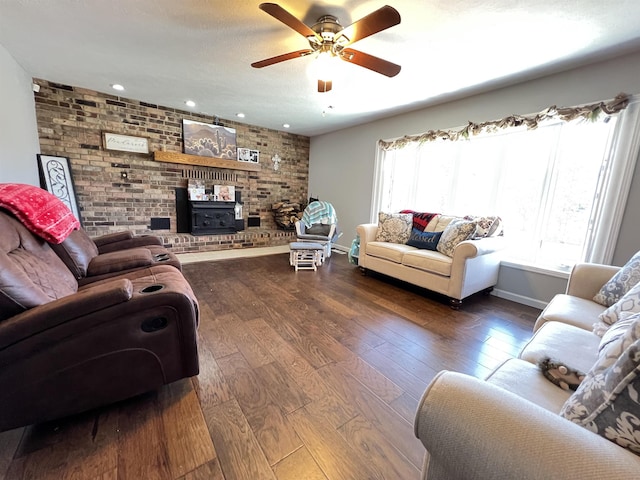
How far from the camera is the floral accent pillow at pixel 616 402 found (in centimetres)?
51

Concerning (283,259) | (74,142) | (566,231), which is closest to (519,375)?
(566,231)

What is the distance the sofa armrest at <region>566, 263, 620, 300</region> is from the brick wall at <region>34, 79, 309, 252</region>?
4384 millimetres

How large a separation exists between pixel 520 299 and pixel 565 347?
208 cm

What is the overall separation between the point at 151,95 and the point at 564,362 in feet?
16.1

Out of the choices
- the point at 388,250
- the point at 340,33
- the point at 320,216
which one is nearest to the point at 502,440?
the point at 340,33

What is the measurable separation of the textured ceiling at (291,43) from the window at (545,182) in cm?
62

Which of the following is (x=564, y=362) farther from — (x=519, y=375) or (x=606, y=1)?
(x=606, y=1)

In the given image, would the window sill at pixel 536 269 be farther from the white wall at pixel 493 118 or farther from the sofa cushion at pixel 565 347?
the sofa cushion at pixel 565 347

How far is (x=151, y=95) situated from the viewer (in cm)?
363

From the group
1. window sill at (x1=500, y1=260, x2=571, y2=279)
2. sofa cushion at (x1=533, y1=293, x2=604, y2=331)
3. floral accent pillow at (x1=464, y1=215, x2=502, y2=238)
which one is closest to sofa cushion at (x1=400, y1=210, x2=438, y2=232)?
floral accent pillow at (x1=464, y1=215, x2=502, y2=238)

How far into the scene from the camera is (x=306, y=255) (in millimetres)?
3867

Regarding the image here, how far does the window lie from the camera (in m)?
2.30

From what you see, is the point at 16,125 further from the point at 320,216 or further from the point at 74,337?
the point at 320,216

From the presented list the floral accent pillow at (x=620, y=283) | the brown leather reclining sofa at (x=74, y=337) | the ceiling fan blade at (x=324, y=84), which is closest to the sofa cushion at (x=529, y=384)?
the floral accent pillow at (x=620, y=283)
